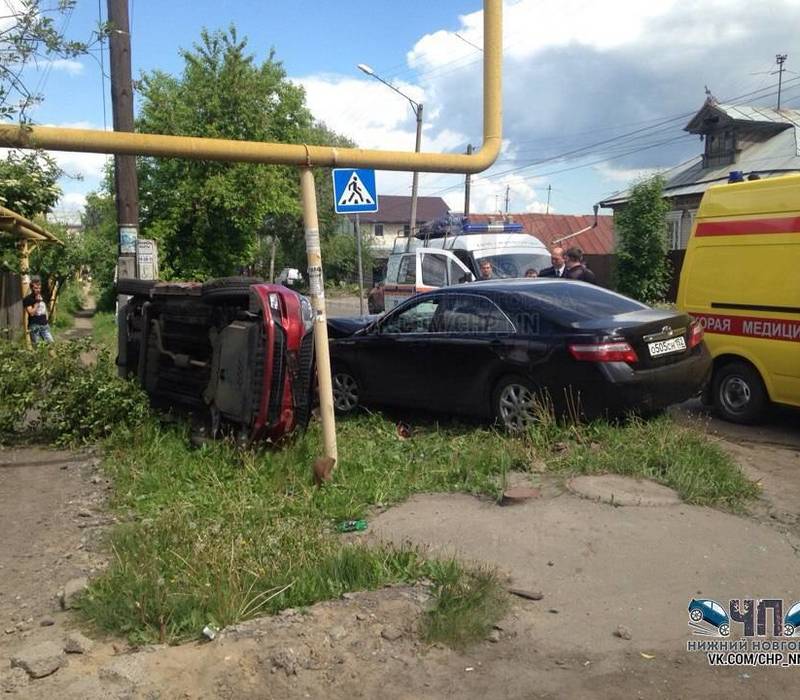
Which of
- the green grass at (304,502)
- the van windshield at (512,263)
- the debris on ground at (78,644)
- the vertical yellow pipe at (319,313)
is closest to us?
the debris on ground at (78,644)

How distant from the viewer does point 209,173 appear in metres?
23.7

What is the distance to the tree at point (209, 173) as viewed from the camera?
23.5 m

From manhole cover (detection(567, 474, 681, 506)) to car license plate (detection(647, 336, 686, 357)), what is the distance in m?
1.41

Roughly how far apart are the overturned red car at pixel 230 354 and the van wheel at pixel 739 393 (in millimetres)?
4472

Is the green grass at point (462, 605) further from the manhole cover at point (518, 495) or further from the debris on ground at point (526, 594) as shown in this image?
the manhole cover at point (518, 495)

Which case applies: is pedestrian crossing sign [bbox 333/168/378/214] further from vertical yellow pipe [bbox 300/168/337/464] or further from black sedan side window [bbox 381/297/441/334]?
vertical yellow pipe [bbox 300/168/337/464]

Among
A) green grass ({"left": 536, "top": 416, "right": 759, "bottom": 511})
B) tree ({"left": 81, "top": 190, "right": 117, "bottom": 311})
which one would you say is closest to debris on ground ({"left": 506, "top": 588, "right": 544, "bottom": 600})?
green grass ({"left": 536, "top": 416, "right": 759, "bottom": 511})

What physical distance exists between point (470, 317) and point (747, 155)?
85.0 feet

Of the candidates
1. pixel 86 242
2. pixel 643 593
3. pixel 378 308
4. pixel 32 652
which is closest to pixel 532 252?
pixel 378 308

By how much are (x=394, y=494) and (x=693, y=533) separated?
207cm

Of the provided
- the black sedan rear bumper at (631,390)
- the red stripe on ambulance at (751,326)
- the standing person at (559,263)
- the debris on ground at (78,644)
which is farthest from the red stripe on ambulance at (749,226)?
the debris on ground at (78,644)

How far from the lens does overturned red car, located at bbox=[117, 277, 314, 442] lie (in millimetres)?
6480

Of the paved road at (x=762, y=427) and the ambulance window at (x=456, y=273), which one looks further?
the ambulance window at (x=456, y=273)

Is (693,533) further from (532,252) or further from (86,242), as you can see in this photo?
(86,242)
